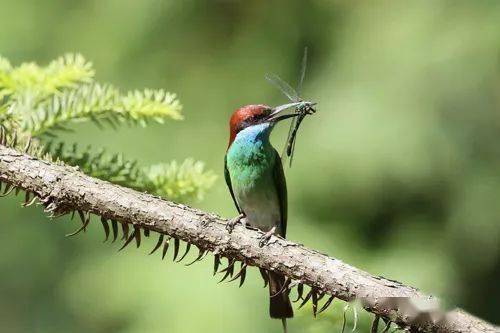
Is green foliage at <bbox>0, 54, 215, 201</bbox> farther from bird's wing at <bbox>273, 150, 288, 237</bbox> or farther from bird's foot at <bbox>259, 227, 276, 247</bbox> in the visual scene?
bird's wing at <bbox>273, 150, 288, 237</bbox>

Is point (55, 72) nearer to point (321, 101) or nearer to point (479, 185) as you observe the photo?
point (321, 101)

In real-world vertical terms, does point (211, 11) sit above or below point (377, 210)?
above

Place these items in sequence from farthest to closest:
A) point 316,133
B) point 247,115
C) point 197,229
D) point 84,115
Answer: point 316,133
point 247,115
point 84,115
point 197,229

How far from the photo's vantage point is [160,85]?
181 inches

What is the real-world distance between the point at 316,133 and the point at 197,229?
9.34ft

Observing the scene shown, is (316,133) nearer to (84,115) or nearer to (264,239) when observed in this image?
(84,115)

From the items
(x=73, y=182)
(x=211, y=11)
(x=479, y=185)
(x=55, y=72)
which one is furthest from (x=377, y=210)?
(x=73, y=182)

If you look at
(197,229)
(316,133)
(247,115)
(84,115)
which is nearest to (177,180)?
(84,115)

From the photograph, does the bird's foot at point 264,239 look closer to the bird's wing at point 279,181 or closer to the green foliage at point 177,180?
the green foliage at point 177,180

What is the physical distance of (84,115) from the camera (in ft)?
6.28

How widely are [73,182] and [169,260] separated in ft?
8.07

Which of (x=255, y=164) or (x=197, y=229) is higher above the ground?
(x=255, y=164)

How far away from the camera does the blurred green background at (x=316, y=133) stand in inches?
161

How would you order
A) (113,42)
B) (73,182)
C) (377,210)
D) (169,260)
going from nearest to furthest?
1. (73,182)
2. (169,260)
3. (377,210)
4. (113,42)
